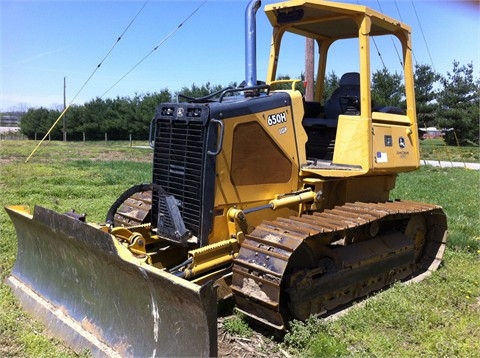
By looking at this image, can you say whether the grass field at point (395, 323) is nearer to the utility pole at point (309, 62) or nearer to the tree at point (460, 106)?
the utility pole at point (309, 62)

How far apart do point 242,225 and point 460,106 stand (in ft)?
131

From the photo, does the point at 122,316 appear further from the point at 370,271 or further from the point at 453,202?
Result: the point at 453,202

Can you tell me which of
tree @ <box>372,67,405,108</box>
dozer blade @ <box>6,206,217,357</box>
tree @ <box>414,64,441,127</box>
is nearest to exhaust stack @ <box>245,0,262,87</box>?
dozer blade @ <box>6,206,217,357</box>

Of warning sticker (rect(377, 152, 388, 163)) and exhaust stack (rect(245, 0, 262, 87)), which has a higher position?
exhaust stack (rect(245, 0, 262, 87))

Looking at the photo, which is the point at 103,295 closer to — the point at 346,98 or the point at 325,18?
the point at 346,98

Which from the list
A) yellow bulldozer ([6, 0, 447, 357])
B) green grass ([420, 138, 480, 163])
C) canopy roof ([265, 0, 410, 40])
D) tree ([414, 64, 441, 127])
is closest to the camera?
yellow bulldozer ([6, 0, 447, 357])

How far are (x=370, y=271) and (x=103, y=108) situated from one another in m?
52.7

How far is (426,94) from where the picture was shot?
38.8m

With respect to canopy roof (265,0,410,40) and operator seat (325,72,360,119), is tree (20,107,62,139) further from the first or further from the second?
operator seat (325,72,360,119)

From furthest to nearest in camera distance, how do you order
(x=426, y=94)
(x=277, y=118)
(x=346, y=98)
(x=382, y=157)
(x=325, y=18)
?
(x=426, y=94), (x=325, y=18), (x=346, y=98), (x=382, y=157), (x=277, y=118)

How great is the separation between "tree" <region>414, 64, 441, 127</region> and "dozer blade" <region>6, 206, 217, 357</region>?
1449 inches

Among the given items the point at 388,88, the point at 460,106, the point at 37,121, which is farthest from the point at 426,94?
the point at 37,121

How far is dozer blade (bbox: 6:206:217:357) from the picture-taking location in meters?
3.37

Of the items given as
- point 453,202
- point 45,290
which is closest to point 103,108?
point 453,202
